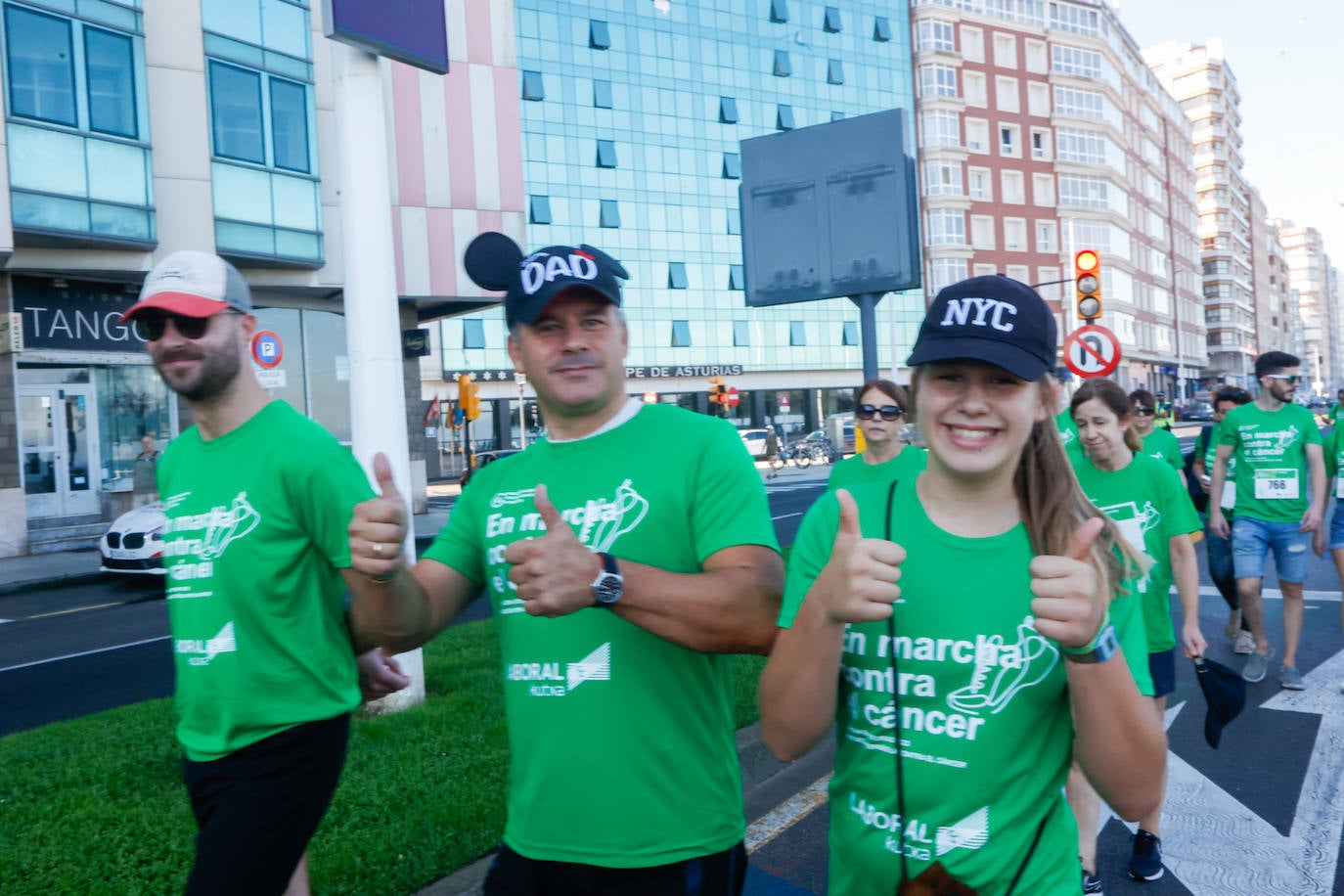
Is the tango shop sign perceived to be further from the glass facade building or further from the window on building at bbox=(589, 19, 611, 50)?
the window on building at bbox=(589, 19, 611, 50)

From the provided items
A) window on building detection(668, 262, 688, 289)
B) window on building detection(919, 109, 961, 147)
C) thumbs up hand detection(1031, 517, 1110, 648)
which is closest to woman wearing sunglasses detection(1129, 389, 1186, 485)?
thumbs up hand detection(1031, 517, 1110, 648)

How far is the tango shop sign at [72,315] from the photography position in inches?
744

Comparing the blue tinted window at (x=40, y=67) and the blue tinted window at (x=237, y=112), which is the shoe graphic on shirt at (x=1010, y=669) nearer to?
the blue tinted window at (x=40, y=67)

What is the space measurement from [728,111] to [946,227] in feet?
46.1

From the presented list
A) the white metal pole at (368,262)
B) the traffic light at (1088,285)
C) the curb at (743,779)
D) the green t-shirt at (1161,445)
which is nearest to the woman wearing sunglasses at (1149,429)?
the green t-shirt at (1161,445)

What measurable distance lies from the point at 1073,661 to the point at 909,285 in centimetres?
728

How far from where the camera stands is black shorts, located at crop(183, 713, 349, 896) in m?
2.31

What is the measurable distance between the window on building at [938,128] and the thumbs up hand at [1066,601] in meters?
61.1

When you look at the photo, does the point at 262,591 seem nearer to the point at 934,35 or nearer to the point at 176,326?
the point at 176,326

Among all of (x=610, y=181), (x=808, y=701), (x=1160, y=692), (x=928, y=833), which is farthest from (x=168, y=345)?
(x=610, y=181)

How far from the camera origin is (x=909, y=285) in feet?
28.3

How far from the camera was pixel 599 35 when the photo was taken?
51.3 m

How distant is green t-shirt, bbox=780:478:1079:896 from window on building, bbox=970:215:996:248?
61.6 metres

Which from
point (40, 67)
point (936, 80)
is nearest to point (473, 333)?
point (936, 80)
